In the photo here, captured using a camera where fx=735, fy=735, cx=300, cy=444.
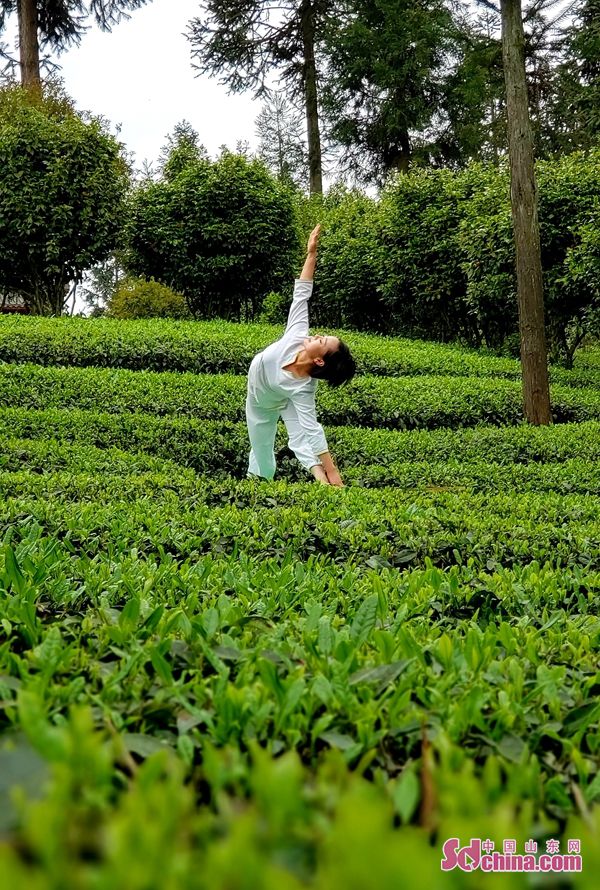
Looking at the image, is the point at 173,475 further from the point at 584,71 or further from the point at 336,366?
the point at 584,71

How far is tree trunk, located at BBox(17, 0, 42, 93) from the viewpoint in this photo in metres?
19.8

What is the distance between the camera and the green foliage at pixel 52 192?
15.5 metres

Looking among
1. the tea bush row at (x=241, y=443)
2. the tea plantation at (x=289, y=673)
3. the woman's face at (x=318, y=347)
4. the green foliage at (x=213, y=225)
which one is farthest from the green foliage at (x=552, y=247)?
the woman's face at (x=318, y=347)

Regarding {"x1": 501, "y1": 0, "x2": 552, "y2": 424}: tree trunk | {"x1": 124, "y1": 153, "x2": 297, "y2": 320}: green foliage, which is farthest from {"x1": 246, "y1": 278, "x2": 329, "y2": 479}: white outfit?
{"x1": 124, "y1": 153, "x2": 297, "y2": 320}: green foliage

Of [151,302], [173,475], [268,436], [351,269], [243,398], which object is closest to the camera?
[173,475]

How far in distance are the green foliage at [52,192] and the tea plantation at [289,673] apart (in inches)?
422

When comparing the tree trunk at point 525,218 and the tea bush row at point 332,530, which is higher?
the tree trunk at point 525,218

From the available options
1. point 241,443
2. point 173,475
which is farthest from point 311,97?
point 173,475

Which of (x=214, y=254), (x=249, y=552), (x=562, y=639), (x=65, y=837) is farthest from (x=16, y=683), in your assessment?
(x=214, y=254)

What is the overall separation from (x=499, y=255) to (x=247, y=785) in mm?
14283

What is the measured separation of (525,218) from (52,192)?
1094cm

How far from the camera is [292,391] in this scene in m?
5.41

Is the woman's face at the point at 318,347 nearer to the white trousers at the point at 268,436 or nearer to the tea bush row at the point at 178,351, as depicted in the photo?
the white trousers at the point at 268,436

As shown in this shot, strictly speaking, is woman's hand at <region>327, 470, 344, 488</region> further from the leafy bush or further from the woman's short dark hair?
the leafy bush
